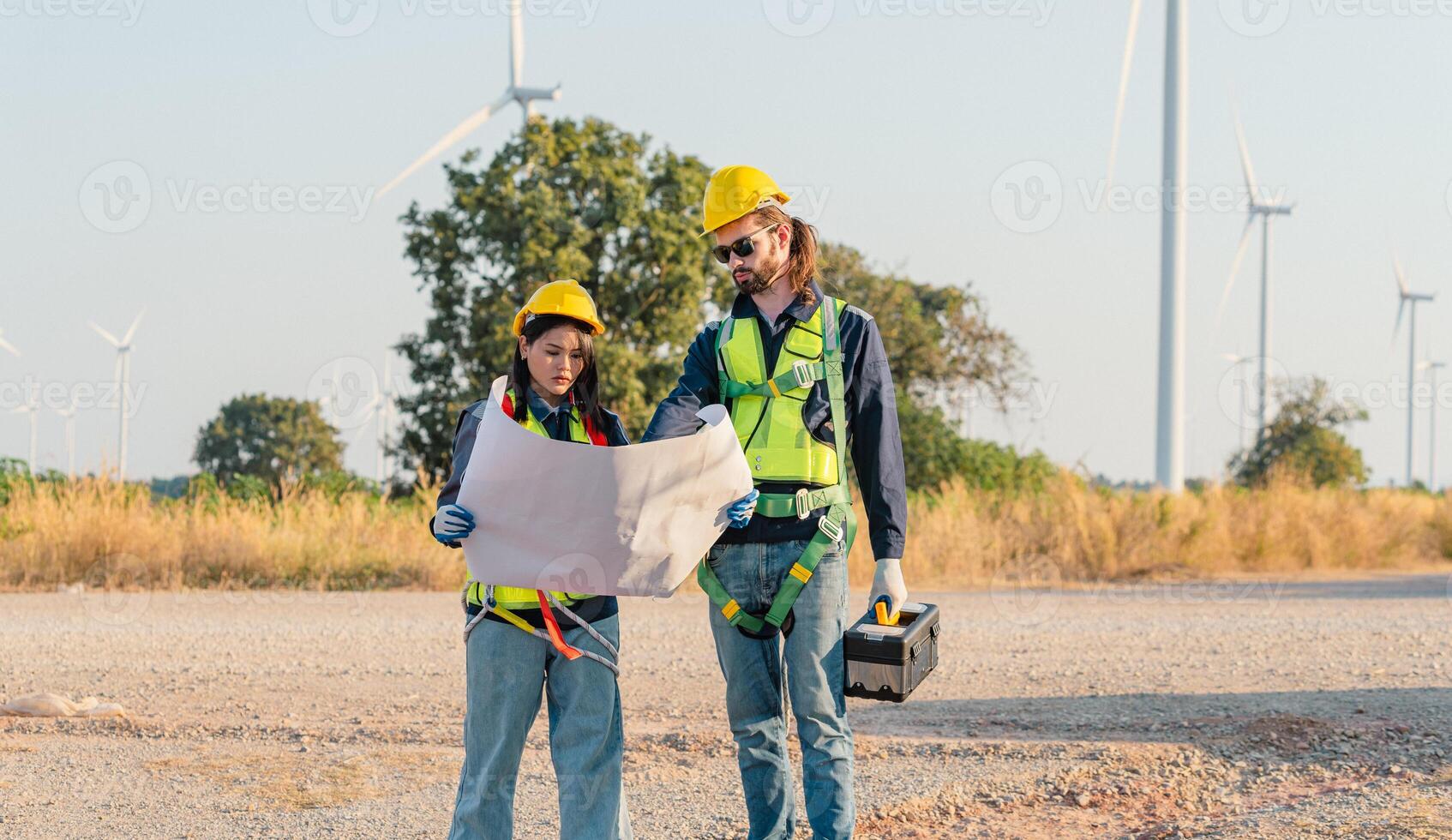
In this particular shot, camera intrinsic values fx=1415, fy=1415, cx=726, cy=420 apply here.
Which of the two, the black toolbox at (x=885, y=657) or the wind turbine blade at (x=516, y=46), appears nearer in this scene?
the black toolbox at (x=885, y=657)

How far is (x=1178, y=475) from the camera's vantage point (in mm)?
19938

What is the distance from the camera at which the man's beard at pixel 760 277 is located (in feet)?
13.1

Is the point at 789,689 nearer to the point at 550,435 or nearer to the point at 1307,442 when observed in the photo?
the point at 550,435

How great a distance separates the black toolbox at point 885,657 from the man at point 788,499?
7 centimetres

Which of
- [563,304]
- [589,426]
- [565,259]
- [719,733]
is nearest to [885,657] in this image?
[589,426]

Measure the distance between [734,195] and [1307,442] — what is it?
95.2ft

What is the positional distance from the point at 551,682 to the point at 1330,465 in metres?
28.9

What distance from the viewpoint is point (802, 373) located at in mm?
3898

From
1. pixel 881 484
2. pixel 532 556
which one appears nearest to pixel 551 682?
pixel 532 556

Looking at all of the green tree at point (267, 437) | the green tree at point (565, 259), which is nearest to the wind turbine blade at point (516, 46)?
the green tree at point (565, 259)

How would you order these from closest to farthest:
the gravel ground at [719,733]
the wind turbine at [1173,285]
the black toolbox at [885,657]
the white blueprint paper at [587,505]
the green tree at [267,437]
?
the white blueprint paper at [587,505] → the black toolbox at [885,657] → the gravel ground at [719,733] → the wind turbine at [1173,285] → the green tree at [267,437]

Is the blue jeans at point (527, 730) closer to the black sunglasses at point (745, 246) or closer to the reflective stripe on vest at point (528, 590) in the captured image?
the reflective stripe on vest at point (528, 590)

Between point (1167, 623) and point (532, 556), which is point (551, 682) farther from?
point (1167, 623)

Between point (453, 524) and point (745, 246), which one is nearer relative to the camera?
→ point (453, 524)
